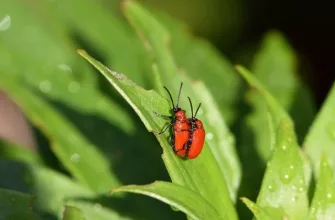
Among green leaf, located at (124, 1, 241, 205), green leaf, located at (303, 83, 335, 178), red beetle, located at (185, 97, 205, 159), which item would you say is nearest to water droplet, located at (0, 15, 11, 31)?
green leaf, located at (124, 1, 241, 205)

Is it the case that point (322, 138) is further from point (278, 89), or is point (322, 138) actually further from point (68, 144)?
point (68, 144)

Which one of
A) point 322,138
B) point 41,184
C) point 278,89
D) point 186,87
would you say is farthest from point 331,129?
point 41,184

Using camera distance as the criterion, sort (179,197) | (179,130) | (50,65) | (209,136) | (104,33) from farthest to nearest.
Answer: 1. (104,33)
2. (50,65)
3. (209,136)
4. (179,130)
5. (179,197)

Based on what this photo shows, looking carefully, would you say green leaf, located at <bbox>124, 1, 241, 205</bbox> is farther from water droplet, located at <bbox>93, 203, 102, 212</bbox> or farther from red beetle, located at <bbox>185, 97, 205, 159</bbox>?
water droplet, located at <bbox>93, 203, 102, 212</bbox>

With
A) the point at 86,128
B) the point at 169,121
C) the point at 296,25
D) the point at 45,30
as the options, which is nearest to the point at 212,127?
the point at 169,121

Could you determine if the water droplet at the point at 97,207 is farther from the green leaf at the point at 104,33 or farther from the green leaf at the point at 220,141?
the green leaf at the point at 104,33

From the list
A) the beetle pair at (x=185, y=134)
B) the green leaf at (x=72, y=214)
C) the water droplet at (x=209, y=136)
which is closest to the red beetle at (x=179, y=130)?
the beetle pair at (x=185, y=134)
